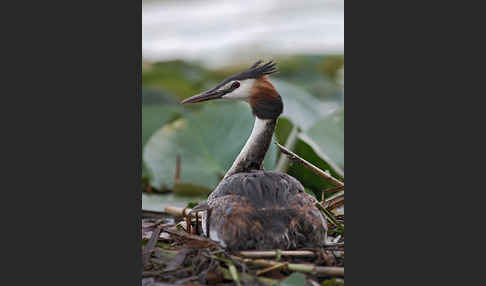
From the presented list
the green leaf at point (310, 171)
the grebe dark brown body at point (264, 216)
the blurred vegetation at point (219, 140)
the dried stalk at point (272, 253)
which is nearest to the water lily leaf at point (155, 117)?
the blurred vegetation at point (219, 140)

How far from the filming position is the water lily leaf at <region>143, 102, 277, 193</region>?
3.88m

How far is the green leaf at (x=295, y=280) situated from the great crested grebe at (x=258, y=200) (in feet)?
0.47

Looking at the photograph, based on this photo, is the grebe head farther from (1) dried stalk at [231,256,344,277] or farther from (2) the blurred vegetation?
(1) dried stalk at [231,256,344,277]

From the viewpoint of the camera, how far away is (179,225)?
9.65 ft

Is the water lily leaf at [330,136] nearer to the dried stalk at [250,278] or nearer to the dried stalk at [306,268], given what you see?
the dried stalk at [306,268]

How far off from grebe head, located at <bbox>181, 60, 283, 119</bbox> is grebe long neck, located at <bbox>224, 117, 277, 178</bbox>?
53 millimetres

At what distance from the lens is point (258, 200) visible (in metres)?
2.45

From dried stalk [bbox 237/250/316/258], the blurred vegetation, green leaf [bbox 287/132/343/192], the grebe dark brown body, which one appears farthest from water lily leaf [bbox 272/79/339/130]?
dried stalk [bbox 237/250/316/258]

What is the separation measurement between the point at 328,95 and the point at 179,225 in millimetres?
3245

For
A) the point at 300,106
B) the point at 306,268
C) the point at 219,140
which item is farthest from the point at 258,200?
the point at 300,106

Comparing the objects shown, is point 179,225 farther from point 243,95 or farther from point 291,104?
point 291,104

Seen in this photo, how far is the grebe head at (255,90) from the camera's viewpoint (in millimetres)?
2664

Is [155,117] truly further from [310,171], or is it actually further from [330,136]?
[310,171]

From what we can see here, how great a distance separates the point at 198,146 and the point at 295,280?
1.90 metres
